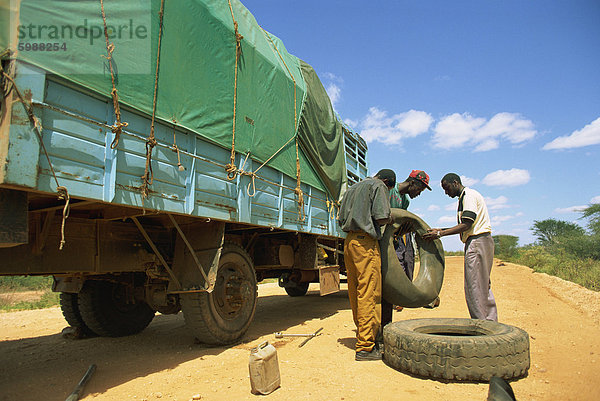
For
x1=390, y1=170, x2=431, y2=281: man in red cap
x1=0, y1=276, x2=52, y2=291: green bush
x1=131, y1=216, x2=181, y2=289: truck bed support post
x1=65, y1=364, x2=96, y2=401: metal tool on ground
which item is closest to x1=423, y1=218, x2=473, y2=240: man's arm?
x1=390, y1=170, x2=431, y2=281: man in red cap

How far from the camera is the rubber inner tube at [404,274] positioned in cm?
382

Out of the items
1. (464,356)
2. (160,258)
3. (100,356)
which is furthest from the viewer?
(100,356)

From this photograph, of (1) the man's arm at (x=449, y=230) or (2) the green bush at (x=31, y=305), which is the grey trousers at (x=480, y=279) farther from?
(2) the green bush at (x=31, y=305)

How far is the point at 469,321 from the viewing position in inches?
137

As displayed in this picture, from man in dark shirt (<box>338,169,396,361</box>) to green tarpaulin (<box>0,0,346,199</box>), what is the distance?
1.52m

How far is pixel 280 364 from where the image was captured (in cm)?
346

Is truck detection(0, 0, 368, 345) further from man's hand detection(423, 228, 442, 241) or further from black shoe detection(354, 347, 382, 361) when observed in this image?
man's hand detection(423, 228, 442, 241)

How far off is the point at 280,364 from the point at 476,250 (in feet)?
7.32

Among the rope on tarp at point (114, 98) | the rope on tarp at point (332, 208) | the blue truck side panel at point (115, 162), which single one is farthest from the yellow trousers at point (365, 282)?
the rope on tarp at point (332, 208)

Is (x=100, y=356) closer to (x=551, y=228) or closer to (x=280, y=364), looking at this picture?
(x=280, y=364)

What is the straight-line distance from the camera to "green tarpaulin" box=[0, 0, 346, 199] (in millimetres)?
2586

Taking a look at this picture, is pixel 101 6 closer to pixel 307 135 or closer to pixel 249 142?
pixel 249 142

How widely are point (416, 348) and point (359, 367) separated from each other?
593mm

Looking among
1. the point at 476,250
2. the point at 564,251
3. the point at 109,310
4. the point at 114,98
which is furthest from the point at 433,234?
the point at 564,251
